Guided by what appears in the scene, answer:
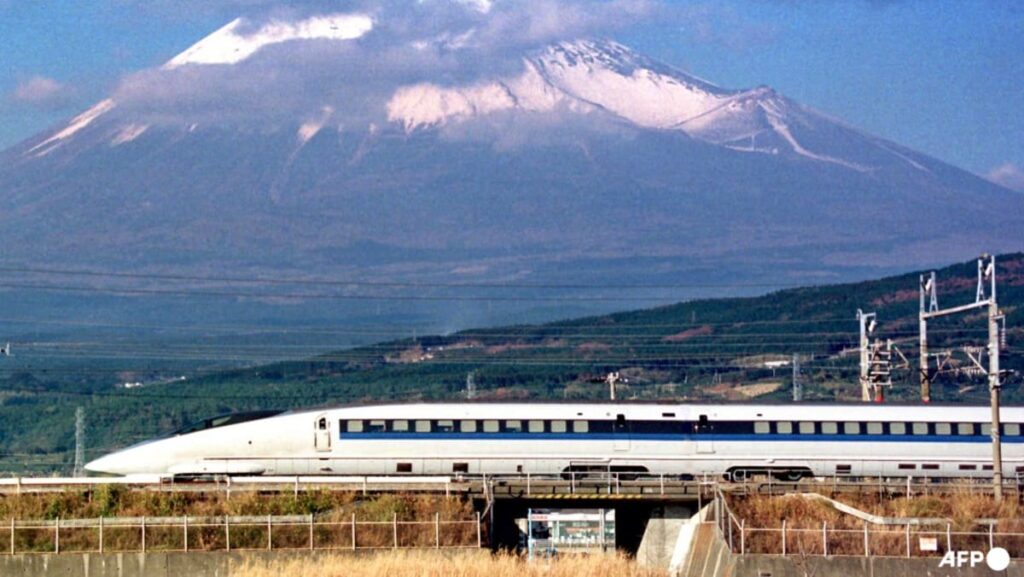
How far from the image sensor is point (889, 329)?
18262cm

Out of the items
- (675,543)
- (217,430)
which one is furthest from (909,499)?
(217,430)

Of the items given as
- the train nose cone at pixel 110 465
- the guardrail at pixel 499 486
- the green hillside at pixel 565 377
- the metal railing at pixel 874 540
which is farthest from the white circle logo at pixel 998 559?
the green hillside at pixel 565 377

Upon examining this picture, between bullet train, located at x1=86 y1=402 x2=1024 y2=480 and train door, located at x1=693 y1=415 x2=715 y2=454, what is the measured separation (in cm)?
3

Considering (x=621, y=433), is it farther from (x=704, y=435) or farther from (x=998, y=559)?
(x=998, y=559)

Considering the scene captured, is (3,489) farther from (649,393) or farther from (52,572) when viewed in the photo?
(649,393)

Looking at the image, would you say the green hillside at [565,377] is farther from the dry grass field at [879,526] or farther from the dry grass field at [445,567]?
the dry grass field at [445,567]

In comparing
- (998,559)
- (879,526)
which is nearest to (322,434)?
(879,526)

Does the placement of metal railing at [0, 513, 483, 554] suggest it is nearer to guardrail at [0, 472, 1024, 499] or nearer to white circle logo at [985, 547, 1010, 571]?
guardrail at [0, 472, 1024, 499]

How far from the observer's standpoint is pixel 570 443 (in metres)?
72.0

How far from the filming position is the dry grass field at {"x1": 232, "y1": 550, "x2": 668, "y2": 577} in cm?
5675

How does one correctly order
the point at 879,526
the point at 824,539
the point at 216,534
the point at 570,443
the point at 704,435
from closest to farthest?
the point at 824,539, the point at 879,526, the point at 216,534, the point at 570,443, the point at 704,435

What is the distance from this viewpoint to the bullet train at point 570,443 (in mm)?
71500

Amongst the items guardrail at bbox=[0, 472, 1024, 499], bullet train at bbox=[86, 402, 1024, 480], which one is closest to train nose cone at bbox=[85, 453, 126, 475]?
bullet train at bbox=[86, 402, 1024, 480]

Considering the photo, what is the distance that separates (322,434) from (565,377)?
9319 cm
